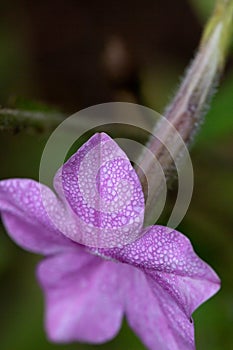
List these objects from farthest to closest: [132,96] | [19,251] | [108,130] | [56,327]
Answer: [19,251], [132,96], [108,130], [56,327]

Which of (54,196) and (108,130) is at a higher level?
(54,196)

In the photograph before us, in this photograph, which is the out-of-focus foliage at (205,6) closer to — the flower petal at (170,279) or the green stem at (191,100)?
the green stem at (191,100)

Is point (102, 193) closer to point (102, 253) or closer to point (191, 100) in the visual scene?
point (102, 253)

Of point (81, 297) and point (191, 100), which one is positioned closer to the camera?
point (81, 297)

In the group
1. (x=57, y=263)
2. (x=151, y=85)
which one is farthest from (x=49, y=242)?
(x=151, y=85)

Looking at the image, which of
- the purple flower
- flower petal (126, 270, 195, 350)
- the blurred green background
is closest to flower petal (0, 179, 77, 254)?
the purple flower

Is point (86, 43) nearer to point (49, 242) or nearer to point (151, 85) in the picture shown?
point (151, 85)

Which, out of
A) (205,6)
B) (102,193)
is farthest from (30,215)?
(205,6)
